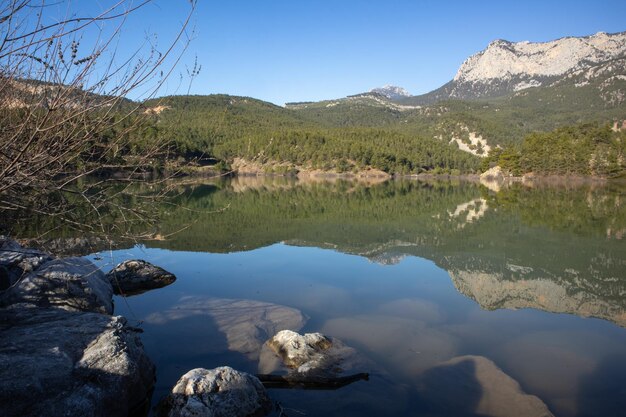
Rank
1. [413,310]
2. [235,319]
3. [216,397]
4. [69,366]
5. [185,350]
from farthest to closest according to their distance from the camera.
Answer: [413,310]
[235,319]
[185,350]
[216,397]
[69,366]

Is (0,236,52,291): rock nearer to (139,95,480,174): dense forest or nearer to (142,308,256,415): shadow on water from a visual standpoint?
(142,308,256,415): shadow on water

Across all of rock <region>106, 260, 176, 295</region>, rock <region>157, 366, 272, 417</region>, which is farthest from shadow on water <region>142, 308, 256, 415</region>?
rock <region>106, 260, 176, 295</region>

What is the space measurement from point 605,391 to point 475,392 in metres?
2.20

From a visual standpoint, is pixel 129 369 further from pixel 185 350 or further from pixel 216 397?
pixel 185 350

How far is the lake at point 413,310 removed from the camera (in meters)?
6.82

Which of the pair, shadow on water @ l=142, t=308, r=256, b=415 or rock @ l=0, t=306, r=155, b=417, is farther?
shadow on water @ l=142, t=308, r=256, b=415

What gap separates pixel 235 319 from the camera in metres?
9.85


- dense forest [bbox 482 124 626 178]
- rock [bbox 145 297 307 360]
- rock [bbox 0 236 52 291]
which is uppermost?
dense forest [bbox 482 124 626 178]

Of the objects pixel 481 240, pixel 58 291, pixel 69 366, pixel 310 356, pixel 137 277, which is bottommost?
pixel 481 240

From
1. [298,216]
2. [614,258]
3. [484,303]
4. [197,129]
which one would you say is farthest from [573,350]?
[197,129]

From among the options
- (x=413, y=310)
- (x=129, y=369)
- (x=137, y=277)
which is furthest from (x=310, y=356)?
(x=137, y=277)

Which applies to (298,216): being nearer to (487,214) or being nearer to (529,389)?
(487,214)

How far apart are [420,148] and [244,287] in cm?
13099

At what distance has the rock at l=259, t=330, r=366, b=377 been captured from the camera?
726 centimetres
